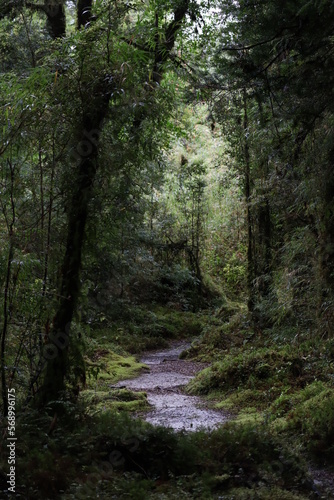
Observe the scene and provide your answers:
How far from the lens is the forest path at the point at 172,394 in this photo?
6504mm

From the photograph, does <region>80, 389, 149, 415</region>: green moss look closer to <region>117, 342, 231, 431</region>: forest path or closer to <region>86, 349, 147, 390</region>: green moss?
<region>117, 342, 231, 431</region>: forest path

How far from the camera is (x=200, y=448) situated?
4539mm

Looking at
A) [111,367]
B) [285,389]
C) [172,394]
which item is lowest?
[172,394]

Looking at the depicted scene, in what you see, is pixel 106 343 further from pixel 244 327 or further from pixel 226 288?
pixel 226 288

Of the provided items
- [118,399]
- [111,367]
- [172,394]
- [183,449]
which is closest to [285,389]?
[172,394]

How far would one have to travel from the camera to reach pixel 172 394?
8375mm

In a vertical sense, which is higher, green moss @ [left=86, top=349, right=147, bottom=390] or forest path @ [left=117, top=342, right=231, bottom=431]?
green moss @ [left=86, top=349, right=147, bottom=390]

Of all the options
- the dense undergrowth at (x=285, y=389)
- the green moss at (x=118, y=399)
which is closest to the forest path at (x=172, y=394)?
the green moss at (x=118, y=399)

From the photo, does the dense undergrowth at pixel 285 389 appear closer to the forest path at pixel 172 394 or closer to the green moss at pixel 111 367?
the forest path at pixel 172 394

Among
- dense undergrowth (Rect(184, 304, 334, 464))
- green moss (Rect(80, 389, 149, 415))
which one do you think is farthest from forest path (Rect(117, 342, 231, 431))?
dense undergrowth (Rect(184, 304, 334, 464))

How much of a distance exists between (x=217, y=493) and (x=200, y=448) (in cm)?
65

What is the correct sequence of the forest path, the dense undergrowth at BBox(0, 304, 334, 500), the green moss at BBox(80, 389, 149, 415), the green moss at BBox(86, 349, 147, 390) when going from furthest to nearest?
1. the green moss at BBox(86, 349, 147, 390)
2. the green moss at BBox(80, 389, 149, 415)
3. the forest path
4. the dense undergrowth at BBox(0, 304, 334, 500)

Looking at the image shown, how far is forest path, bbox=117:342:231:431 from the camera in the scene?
21.3 ft

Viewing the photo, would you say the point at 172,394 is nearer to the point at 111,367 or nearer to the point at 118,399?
the point at 118,399
